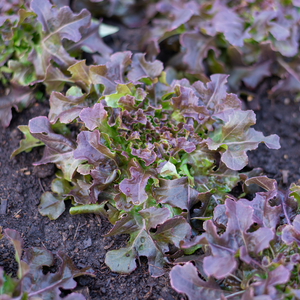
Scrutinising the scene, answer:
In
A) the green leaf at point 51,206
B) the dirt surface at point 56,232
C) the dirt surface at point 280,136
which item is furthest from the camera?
the dirt surface at point 280,136

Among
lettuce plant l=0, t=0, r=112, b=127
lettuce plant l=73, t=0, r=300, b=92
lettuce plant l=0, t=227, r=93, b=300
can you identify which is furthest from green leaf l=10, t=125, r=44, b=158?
lettuce plant l=73, t=0, r=300, b=92

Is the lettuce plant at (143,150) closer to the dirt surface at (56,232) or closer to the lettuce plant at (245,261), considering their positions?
the dirt surface at (56,232)

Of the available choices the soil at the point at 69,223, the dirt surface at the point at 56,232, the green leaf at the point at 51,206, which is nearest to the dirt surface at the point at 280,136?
the soil at the point at 69,223

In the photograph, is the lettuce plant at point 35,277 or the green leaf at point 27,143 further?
the green leaf at point 27,143

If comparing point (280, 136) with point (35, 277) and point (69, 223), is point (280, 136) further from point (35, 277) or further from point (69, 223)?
point (35, 277)

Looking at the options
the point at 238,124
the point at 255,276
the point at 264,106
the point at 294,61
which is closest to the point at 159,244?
the point at 255,276

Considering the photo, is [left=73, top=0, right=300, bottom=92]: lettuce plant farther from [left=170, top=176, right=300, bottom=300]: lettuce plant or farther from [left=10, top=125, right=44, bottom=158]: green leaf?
[left=170, top=176, right=300, bottom=300]: lettuce plant
